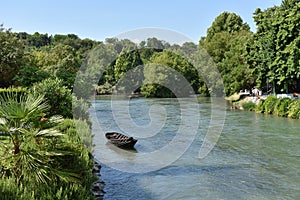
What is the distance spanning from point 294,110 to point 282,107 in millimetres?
1704

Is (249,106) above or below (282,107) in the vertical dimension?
below

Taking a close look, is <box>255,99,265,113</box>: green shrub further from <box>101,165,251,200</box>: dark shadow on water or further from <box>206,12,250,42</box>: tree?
<box>206,12,250,42</box>: tree

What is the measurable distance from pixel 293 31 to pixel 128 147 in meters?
21.8

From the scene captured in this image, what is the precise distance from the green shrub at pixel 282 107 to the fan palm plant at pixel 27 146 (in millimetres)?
26713

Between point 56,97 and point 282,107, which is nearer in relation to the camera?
point 56,97

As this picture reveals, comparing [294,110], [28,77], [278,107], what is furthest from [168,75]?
[28,77]

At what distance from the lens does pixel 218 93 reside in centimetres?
5544

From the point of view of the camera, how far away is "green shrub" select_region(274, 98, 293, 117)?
94.8 feet

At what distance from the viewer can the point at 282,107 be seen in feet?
95.7

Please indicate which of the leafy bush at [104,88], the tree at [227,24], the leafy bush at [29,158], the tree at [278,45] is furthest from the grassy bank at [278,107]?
the tree at [227,24]

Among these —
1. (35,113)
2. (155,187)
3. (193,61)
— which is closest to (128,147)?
(155,187)

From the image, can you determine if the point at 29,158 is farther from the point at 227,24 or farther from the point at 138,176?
the point at 227,24

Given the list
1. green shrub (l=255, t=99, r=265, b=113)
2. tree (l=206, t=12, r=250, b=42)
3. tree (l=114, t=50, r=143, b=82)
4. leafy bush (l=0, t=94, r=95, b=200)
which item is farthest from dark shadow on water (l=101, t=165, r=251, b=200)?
tree (l=206, t=12, r=250, b=42)

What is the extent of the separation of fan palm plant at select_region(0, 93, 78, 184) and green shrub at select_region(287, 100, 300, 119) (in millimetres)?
25267
